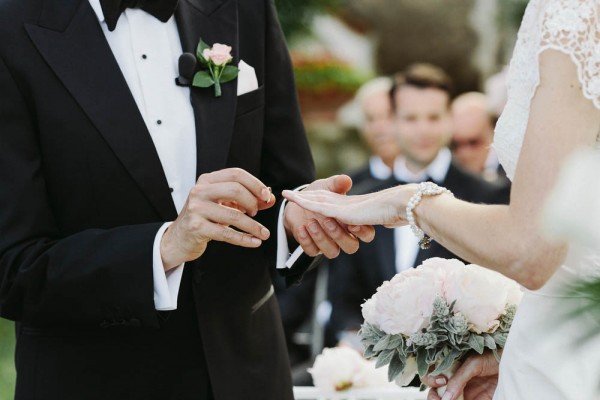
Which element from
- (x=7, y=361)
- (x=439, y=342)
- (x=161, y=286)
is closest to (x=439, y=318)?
(x=439, y=342)

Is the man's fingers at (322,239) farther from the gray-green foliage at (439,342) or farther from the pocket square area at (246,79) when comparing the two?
the pocket square area at (246,79)

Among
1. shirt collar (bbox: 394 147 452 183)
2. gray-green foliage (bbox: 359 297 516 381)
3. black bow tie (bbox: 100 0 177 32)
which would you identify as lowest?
shirt collar (bbox: 394 147 452 183)

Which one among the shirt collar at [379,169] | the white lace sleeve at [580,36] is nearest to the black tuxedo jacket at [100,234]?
the white lace sleeve at [580,36]

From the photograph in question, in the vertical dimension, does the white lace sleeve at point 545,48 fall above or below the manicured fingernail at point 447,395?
above

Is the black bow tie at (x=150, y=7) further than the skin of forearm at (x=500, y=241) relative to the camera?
Yes

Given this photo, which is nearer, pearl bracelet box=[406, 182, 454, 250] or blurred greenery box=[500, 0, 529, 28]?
pearl bracelet box=[406, 182, 454, 250]

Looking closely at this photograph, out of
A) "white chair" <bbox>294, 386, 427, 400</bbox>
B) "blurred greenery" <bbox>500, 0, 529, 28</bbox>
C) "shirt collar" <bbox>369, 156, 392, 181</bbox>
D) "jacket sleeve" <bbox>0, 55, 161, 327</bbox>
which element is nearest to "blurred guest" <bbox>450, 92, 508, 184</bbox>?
"shirt collar" <bbox>369, 156, 392, 181</bbox>

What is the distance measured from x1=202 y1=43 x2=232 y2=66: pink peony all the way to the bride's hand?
403 mm

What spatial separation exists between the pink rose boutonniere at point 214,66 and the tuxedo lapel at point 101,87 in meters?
0.20

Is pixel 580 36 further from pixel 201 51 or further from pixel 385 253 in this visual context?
pixel 385 253

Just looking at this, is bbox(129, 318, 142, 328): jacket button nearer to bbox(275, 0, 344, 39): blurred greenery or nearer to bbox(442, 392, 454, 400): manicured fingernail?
bbox(442, 392, 454, 400): manicured fingernail

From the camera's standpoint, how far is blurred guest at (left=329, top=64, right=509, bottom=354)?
4492mm

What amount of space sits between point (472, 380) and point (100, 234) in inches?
38.5

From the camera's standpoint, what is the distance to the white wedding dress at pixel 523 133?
4.62 feet
